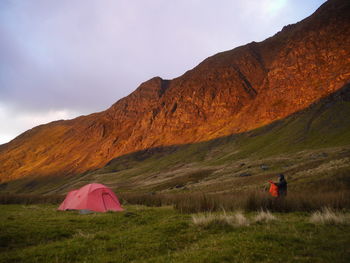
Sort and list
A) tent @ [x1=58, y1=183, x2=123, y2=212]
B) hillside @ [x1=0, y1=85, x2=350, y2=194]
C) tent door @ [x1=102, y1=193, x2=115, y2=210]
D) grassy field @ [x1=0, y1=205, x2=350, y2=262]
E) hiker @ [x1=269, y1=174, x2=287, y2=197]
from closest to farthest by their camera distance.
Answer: grassy field @ [x1=0, y1=205, x2=350, y2=262]
hiker @ [x1=269, y1=174, x2=287, y2=197]
tent @ [x1=58, y1=183, x2=123, y2=212]
tent door @ [x1=102, y1=193, x2=115, y2=210]
hillside @ [x1=0, y1=85, x2=350, y2=194]

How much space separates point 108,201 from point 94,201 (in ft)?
3.75

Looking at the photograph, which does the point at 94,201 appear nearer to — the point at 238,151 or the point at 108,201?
the point at 108,201

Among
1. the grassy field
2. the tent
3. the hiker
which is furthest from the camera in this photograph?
the tent

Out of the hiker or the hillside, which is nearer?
Answer: the hiker

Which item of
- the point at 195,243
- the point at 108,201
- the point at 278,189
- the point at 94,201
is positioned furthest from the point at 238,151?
the point at 195,243

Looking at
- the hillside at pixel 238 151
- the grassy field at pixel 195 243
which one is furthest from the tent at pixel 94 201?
the hillside at pixel 238 151

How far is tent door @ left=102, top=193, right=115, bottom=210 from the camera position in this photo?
23.1 meters

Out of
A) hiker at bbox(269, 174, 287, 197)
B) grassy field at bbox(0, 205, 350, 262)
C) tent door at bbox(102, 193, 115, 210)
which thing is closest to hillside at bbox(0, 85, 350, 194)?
tent door at bbox(102, 193, 115, 210)

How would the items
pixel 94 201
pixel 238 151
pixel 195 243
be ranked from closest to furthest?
pixel 195 243, pixel 94 201, pixel 238 151

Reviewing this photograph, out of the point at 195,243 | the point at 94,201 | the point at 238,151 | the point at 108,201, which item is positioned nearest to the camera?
the point at 195,243

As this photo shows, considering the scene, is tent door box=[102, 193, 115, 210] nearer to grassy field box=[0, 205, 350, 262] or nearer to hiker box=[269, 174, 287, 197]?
grassy field box=[0, 205, 350, 262]

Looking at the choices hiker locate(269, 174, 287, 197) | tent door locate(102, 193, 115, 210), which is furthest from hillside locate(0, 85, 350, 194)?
hiker locate(269, 174, 287, 197)

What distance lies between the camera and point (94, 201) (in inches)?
901

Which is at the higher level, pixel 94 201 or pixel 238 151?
pixel 238 151
